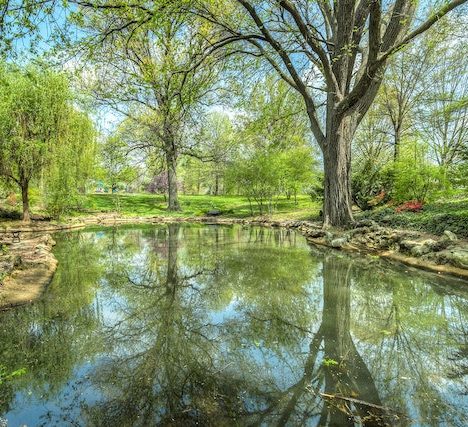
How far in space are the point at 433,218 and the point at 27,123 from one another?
58.1 ft

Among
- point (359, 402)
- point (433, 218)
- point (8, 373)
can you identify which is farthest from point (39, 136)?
point (359, 402)

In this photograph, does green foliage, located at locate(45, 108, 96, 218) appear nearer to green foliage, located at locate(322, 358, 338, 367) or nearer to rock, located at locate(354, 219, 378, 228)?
rock, located at locate(354, 219, 378, 228)

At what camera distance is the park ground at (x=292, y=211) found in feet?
32.3

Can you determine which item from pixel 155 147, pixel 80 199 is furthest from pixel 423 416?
pixel 155 147

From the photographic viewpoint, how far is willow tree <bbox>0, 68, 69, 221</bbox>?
15.6 metres

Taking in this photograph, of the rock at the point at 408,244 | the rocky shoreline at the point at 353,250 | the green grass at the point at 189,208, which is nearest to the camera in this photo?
the rocky shoreline at the point at 353,250

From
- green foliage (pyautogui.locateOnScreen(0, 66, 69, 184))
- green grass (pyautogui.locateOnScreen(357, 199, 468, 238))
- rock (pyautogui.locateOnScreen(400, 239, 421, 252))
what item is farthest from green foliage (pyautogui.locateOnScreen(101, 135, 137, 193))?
→ rock (pyautogui.locateOnScreen(400, 239, 421, 252))

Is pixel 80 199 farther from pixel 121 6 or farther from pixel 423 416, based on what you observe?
pixel 423 416

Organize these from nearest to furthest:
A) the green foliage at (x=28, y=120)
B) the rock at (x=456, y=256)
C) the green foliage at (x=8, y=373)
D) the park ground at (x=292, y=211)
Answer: the green foliage at (x=8, y=373) → the rock at (x=456, y=256) → the park ground at (x=292, y=211) → the green foliage at (x=28, y=120)

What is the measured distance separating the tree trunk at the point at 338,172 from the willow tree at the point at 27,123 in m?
13.0

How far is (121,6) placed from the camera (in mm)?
7344

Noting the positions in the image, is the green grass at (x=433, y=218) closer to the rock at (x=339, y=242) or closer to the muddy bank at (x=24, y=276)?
the rock at (x=339, y=242)

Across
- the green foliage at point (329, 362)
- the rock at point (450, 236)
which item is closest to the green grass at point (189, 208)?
the rock at point (450, 236)

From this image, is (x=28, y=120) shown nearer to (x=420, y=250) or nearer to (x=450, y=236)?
(x=420, y=250)
